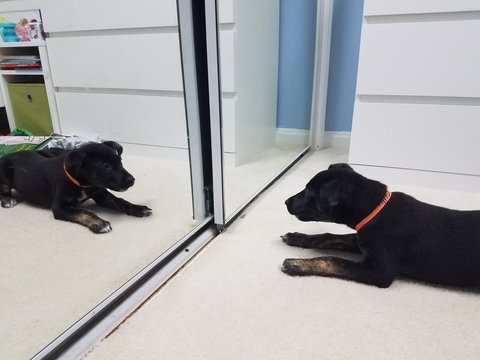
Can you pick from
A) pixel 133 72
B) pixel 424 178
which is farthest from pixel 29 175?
pixel 424 178

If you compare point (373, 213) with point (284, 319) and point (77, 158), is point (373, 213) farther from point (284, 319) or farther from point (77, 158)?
point (77, 158)

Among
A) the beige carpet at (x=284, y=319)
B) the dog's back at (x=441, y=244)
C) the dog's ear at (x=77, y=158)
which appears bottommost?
the beige carpet at (x=284, y=319)

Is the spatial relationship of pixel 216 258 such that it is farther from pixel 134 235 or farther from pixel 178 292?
pixel 134 235

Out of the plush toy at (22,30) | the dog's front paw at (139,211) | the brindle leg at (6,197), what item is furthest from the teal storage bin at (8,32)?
the dog's front paw at (139,211)

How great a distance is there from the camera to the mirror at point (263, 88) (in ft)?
6.62

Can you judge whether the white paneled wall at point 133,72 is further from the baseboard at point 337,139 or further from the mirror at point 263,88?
the baseboard at point 337,139

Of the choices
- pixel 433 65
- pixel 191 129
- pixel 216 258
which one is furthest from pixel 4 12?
pixel 433 65

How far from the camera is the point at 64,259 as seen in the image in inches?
53.5

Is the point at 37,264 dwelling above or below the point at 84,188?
below

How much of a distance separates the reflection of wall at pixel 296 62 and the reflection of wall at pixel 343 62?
188mm

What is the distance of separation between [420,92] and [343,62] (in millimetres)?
1005

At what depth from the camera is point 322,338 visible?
3.21 ft

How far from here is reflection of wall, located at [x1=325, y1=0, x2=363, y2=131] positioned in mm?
2695

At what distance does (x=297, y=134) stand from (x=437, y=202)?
4.31 ft
